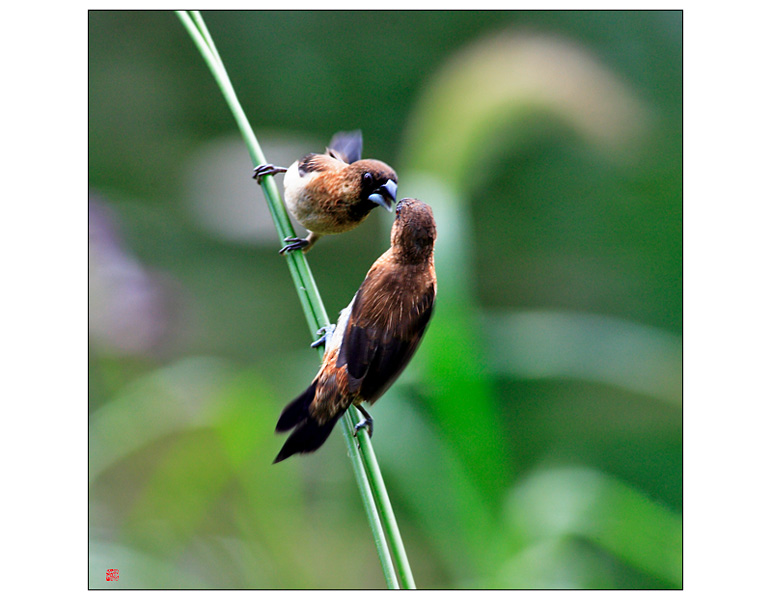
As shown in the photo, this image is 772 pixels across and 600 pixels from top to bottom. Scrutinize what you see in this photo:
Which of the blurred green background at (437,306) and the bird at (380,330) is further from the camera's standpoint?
the blurred green background at (437,306)

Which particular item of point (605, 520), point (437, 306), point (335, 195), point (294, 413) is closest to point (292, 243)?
point (335, 195)

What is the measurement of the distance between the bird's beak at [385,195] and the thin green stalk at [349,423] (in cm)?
15

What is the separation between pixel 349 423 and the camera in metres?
1.02

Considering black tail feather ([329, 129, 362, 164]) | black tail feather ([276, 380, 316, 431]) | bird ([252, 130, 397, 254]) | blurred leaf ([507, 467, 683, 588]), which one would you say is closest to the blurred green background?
Answer: blurred leaf ([507, 467, 683, 588])

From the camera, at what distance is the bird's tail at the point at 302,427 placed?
938 millimetres

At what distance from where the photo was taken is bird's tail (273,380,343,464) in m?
0.94

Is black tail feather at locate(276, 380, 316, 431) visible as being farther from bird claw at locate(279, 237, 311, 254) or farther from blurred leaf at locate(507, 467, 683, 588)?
blurred leaf at locate(507, 467, 683, 588)

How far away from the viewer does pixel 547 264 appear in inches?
118

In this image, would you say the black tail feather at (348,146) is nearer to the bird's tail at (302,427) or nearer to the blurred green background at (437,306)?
the blurred green background at (437,306)

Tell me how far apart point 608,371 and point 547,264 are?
3.42 ft

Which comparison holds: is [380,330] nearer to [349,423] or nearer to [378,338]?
[378,338]

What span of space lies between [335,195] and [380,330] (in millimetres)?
250

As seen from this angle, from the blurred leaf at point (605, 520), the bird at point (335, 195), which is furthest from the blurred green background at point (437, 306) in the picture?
the bird at point (335, 195)

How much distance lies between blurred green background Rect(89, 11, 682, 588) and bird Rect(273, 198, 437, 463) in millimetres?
412
